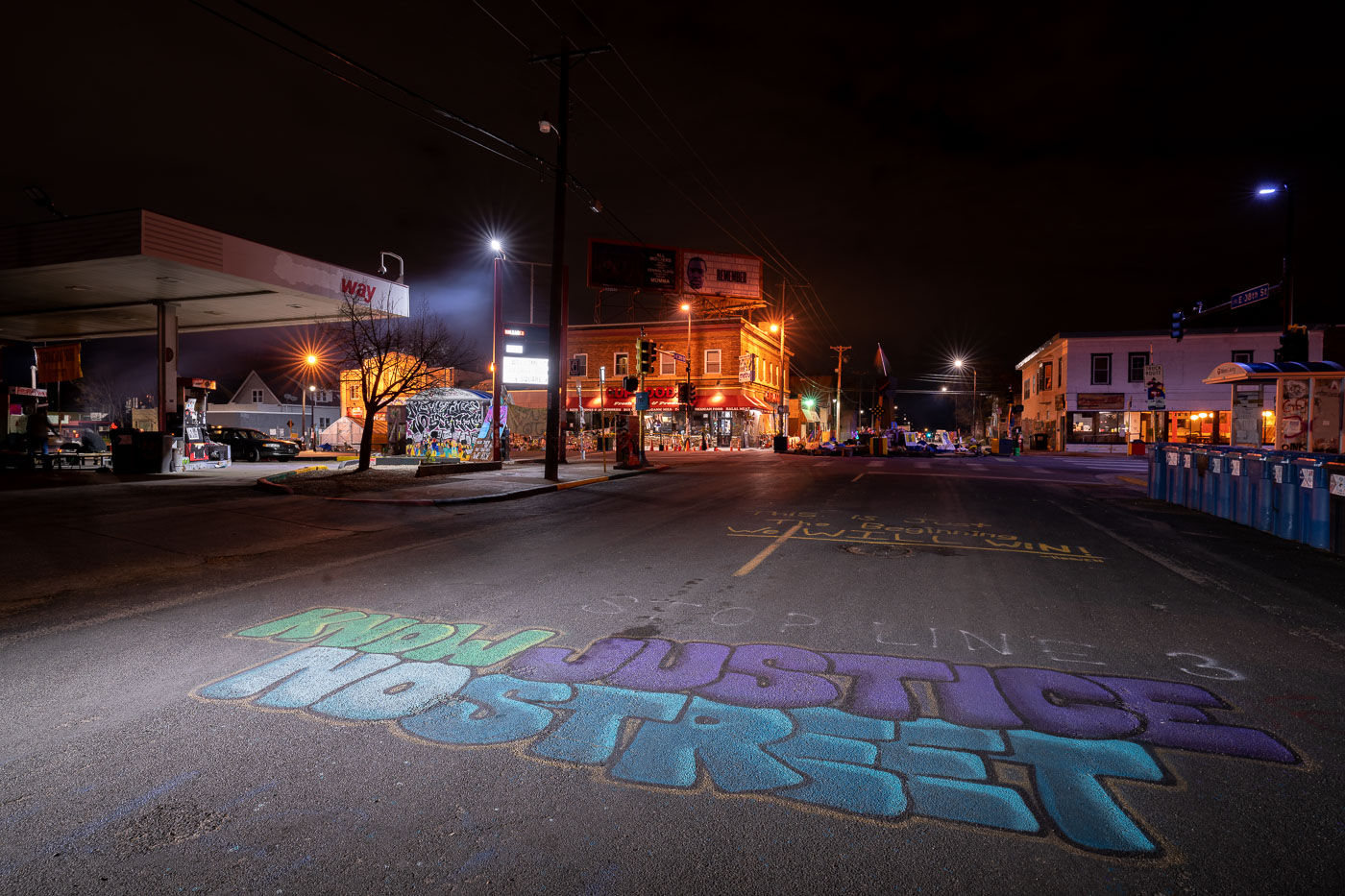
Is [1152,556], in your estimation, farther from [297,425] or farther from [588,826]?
[297,425]

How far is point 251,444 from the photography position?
94.6 feet

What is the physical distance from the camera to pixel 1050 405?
173 ft

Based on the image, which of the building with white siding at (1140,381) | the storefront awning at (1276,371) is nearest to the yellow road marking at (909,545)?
the storefront awning at (1276,371)

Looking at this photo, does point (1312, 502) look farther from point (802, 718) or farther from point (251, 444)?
point (251, 444)

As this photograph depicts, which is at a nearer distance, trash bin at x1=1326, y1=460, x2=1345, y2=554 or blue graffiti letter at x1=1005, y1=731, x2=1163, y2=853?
blue graffiti letter at x1=1005, y1=731, x2=1163, y2=853

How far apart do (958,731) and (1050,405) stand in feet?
190

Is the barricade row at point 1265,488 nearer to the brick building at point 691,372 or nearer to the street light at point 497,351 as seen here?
the street light at point 497,351

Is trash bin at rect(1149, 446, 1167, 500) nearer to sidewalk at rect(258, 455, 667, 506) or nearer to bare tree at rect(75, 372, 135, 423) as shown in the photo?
sidewalk at rect(258, 455, 667, 506)

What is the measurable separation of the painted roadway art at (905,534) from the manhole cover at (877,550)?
3 cm

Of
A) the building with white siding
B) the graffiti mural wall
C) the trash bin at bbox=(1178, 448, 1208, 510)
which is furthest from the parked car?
the building with white siding

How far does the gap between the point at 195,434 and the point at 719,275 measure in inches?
A: 1350

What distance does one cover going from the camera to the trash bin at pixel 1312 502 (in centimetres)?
884

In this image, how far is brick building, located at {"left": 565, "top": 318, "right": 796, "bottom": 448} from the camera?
46.9 meters

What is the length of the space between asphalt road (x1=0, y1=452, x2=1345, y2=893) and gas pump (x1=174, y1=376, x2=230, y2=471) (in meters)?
15.2
